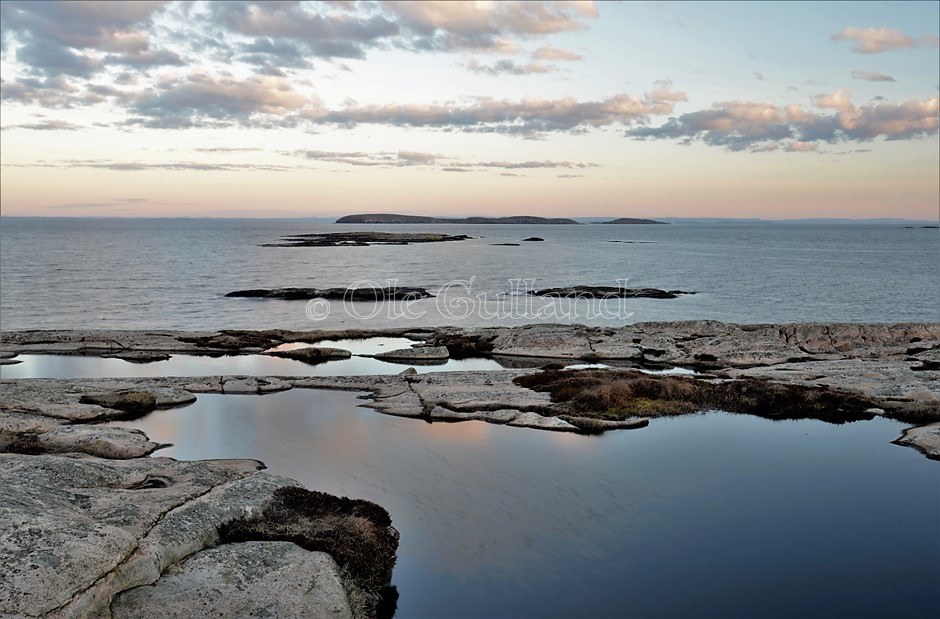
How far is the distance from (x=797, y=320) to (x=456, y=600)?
248 ft

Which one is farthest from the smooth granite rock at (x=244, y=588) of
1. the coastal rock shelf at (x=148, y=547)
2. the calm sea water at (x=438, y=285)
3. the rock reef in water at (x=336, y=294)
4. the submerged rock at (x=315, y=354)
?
the rock reef in water at (x=336, y=294)

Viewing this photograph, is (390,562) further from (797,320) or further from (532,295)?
(532,295)

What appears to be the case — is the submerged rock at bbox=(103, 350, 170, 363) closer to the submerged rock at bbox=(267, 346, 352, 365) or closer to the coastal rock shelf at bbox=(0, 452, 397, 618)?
the submerged rock at bbox=(267, 346, 352, 365)

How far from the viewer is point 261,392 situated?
1681 inches

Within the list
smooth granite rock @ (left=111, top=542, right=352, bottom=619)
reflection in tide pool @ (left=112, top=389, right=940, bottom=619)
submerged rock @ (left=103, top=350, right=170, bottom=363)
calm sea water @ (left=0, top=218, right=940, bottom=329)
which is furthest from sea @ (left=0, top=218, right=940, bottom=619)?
calm sea water @ (left=0, top=218, right=940, bottom=329)

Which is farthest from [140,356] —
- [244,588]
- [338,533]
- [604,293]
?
[604,293]

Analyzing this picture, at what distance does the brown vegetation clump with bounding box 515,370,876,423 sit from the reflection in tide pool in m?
1.54

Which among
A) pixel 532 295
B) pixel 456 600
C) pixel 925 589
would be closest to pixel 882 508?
pixel 925 589

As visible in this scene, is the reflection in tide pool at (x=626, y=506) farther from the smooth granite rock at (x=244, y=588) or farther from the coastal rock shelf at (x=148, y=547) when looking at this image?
the coastal rock shelf at (x=148, y=547)

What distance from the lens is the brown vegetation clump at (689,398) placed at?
1481 inches

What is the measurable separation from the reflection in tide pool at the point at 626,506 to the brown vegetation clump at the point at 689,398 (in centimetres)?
154

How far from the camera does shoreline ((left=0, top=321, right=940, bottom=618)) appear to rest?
1627 centimetres

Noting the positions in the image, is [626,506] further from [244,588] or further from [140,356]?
[140,356]

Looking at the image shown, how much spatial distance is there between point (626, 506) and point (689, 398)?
15.8 m
